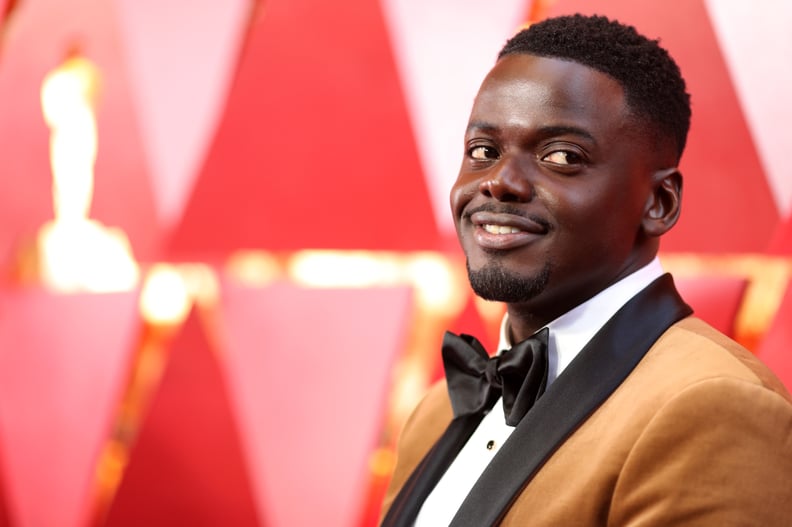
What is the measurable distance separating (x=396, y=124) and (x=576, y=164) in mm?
1143

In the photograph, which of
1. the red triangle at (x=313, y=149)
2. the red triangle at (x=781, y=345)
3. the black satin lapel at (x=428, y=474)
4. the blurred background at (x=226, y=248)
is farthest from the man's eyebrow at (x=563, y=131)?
the red triangle at (x=313, y=149)

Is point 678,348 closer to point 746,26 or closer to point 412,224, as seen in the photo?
point 746,26

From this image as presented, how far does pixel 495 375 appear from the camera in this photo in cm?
120

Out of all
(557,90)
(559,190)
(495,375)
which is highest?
(557,90)

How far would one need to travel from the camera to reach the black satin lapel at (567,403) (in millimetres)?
1016

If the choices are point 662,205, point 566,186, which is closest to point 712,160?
point 662,205

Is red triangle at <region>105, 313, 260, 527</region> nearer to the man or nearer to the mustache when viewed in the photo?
the man

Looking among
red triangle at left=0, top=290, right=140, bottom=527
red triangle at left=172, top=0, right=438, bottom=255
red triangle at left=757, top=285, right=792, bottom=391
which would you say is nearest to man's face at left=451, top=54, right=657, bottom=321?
red triangle at left=757, top=285, right=792, bottom=391

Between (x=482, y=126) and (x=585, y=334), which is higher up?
(x=482, y=126)

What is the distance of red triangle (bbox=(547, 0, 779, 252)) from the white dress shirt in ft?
2.07

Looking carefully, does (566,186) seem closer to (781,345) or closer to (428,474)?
(428,474)

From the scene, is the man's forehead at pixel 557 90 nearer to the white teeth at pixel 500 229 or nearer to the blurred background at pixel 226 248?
the white teeth at pixel 500 229

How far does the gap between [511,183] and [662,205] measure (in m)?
0.18

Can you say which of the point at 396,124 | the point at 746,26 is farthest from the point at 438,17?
the point at 746,26
